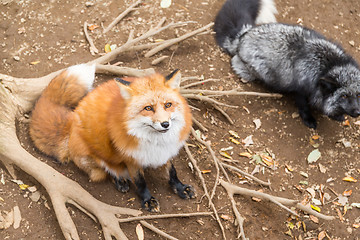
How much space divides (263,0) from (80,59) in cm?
338

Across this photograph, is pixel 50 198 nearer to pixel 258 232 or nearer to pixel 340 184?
pixel 258 232

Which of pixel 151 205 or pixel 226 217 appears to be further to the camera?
pixel 226 217

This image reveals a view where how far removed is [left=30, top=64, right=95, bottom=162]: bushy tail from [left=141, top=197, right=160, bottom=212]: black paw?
1033 millimetres

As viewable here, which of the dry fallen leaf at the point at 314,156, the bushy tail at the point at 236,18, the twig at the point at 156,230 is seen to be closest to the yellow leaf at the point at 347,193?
the dry fallen leaf at the point at 314,156

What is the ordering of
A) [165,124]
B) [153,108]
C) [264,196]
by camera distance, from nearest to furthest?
[165,124] → [153,108] → [264,196]

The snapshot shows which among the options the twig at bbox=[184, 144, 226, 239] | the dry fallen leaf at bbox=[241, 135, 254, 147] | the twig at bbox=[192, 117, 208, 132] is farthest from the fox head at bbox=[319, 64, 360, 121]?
the twig at bbox=[184, 144, 226, 239]

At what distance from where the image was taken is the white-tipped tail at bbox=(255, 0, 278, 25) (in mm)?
6105

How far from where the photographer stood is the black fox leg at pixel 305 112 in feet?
17.0

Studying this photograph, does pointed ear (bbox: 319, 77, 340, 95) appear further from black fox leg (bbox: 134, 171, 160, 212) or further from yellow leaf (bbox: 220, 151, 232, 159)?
black fox leg (bbox: 134, 171, 160, 212)

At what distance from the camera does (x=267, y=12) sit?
6164 millimetres

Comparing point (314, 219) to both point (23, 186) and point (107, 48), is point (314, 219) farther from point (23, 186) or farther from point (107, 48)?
point (107, 48)

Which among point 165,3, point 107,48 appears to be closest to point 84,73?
point 107,48

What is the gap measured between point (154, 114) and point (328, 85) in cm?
308

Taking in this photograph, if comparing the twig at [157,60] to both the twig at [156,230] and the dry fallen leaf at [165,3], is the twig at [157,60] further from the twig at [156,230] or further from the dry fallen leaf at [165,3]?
the twig at [156,230]
